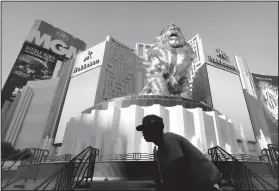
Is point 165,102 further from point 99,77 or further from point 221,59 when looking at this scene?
point 221,59

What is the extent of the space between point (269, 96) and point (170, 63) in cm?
2881

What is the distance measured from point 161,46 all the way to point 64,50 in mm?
29042

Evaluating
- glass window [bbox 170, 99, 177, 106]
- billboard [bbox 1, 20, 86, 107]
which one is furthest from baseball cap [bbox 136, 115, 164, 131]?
billboard [bbox 1, 20, 86, 107]

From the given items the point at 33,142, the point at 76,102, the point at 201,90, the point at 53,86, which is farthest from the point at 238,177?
the point at 53,86

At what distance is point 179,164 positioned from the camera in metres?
1.40

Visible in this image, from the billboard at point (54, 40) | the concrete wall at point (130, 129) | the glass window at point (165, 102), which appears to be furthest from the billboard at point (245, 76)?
the billboard at point (54, 40)

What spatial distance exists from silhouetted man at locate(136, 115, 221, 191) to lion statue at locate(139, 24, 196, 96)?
1701 cm

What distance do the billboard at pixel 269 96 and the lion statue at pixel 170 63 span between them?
2259cm

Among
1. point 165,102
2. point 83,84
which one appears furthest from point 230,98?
point 83,84

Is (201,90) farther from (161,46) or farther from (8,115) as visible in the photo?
(8,115)

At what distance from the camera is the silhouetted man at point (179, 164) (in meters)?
1.38

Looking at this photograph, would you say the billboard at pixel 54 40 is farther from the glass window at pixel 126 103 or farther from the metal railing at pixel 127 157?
the metal railing at pixel 127 157

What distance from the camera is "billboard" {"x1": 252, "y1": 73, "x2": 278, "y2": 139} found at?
110 feet

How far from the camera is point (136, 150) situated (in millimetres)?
12211
